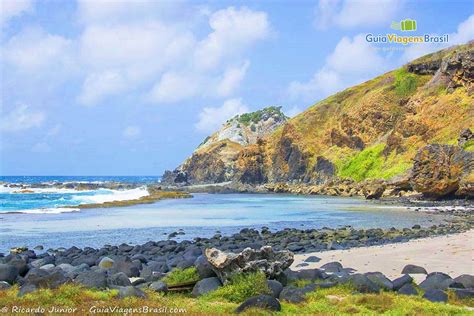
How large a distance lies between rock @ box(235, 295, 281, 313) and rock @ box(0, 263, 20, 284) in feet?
24.8

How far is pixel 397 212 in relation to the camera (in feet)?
137

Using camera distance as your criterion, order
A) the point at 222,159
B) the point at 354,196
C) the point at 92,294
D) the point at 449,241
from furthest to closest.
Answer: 1. the point at 222,159
2. the point at 354,196
3. the point at 449,241
4. the point at 92,294

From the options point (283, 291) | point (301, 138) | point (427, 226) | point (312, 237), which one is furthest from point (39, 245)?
point (301, 138)

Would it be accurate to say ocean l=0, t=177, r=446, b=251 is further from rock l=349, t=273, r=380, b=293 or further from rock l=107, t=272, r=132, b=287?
rock l=349, t=273, r=380, b=293

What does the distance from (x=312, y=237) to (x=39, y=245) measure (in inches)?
566

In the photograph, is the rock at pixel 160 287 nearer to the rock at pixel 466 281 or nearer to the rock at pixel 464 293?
the rock at pixel 464 293

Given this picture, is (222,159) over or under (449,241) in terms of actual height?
over

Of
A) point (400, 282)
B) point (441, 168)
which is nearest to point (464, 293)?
point (400, 282)

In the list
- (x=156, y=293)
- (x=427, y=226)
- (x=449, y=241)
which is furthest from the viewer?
(x=427, y=226)

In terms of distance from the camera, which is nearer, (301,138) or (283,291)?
(283,291)

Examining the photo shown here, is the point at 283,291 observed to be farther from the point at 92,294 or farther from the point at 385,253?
the point at 385,253

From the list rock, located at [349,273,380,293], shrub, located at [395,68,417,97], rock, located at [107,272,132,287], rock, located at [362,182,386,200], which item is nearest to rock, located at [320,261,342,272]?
rock, located at [349,273,380,293]

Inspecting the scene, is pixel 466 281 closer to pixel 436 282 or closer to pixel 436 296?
pixel 436 282

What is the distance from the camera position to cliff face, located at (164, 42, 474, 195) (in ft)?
245
